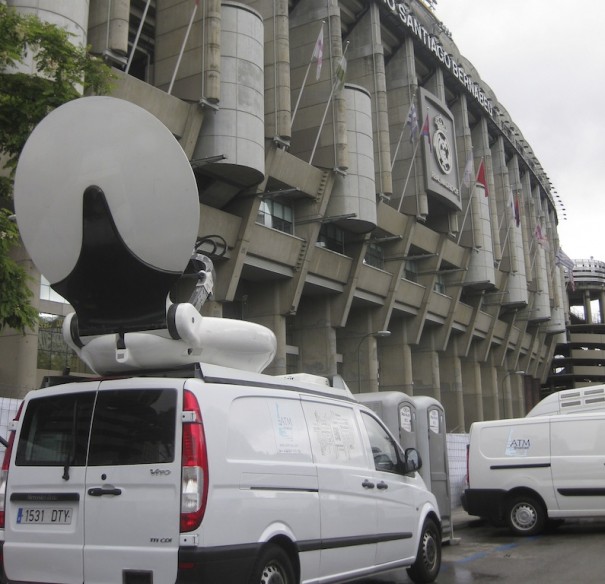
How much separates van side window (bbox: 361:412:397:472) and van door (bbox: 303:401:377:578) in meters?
0.28

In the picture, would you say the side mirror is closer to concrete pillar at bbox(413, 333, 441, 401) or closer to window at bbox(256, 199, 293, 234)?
window at bbox(256, 199, 293, 234)

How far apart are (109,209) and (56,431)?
171cm

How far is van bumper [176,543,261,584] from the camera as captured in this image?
15.9 feet

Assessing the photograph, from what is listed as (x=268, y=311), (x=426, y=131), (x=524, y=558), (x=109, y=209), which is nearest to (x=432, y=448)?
(x=524, y=558)

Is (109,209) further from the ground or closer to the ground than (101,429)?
further from the ground

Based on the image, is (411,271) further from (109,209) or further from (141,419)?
(141,419)

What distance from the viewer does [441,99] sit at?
44469mm

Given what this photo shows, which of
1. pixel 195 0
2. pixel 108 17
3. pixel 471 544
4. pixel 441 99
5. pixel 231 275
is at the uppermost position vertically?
pixel 441 99

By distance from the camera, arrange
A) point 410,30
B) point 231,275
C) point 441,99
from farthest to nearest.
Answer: point 441,99 < point 410,30 < point 231,275

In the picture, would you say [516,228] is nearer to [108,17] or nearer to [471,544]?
[108,17]

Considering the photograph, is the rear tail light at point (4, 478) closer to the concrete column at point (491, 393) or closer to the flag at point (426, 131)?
the flag at point (426, 131)

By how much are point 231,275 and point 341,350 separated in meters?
12.4

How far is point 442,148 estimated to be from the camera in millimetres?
41562

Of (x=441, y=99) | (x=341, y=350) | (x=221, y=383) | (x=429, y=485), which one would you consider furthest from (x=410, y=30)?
(x=221, y=383)
